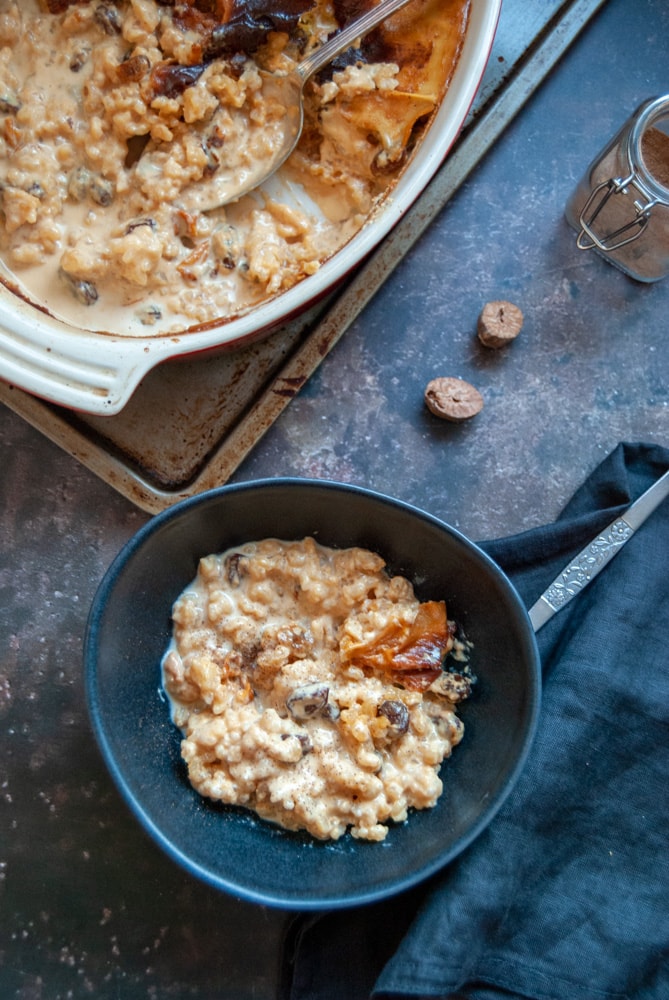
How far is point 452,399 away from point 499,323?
6.0 inches

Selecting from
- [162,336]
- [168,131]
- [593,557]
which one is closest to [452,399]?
[593,557]

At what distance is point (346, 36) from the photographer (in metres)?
1.27

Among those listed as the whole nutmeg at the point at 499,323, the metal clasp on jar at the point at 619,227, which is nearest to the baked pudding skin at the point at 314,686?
the whole nutmeg at the point at 499,323

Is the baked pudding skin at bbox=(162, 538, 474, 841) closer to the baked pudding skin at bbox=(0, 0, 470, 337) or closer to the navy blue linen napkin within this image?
the navy blue linen napkin

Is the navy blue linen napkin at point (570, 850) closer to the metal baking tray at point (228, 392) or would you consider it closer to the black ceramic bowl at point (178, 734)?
the black ceramic bowl at point (178, 734)

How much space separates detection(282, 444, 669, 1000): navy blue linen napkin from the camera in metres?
1.23

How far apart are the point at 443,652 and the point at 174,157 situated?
0.86m

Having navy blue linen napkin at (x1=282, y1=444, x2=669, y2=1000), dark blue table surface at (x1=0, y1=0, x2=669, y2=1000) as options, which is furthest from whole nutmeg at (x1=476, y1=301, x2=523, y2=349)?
navy blue linen napkin at (x1=282, y1=444, x2=669, y2=1000)

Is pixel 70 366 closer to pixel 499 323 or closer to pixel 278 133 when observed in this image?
pixel 278 133

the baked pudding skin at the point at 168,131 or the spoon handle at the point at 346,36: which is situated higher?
the spoon handle at the point at 346,36

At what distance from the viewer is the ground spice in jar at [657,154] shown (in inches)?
53.3

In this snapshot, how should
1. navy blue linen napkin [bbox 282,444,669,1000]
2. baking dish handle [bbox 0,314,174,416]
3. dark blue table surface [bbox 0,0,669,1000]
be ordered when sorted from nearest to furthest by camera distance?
baking dish handle [bbox 0,314,174,416], navy blue linen napkin [bbox 282,444,669,1000], dark blue table surface [bbox 0,0,669,1000]

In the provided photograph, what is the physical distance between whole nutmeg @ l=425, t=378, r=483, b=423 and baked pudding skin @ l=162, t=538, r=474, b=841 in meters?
0.28

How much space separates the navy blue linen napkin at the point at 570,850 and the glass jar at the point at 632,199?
0.34 metres
